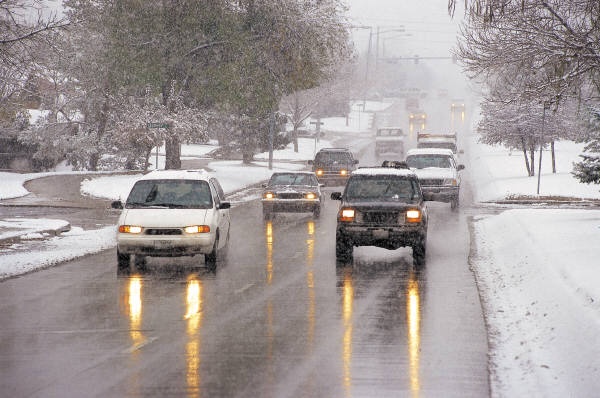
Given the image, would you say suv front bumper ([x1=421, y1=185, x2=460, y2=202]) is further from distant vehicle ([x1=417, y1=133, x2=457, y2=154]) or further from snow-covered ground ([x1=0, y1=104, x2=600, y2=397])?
distant vehicle ([x1=417, y1=133, x2=457, y2=154])

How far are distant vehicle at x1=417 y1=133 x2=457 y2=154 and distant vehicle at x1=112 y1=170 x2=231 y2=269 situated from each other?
33878 millimetres

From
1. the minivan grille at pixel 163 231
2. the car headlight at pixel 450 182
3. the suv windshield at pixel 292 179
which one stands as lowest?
the minivan grille at pixel 163 231

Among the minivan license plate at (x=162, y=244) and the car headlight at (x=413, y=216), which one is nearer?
the minivan license plate at (x=162, y=244)

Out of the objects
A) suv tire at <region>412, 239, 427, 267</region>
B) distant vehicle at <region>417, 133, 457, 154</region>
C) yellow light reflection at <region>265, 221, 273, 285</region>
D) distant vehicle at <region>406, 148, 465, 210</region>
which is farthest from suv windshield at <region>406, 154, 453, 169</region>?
distant vehicle at <region>417, 133, 457, 154</region>

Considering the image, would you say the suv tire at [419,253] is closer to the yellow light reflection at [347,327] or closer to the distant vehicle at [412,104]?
the yellow light reflection at [347,327]

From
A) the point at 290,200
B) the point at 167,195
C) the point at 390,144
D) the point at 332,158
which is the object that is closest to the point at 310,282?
the point at 167,195

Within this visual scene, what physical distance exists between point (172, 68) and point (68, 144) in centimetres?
1082

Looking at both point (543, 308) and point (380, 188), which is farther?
point (380, 188)

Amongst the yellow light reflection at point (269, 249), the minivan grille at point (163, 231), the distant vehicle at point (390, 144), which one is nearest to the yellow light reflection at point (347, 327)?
the yellow light reflection at point (269, 249)

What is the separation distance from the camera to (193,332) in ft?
37.9

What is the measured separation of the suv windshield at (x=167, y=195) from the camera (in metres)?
18.4

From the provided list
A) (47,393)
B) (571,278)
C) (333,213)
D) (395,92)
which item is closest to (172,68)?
(333,213)

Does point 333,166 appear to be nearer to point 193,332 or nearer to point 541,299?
point 541,299

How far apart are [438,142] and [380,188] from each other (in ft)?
110
